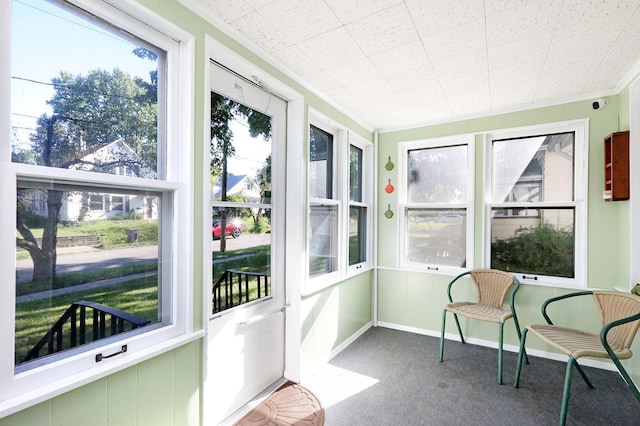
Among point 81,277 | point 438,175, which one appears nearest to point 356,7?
point 81,277

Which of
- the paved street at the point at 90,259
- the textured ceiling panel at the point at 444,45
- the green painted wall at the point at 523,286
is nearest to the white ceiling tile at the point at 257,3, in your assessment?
the textured ceiling panel at the point at 444,45

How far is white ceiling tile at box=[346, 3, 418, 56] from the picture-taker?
5.56ft

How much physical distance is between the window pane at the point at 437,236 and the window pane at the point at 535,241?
33 cm

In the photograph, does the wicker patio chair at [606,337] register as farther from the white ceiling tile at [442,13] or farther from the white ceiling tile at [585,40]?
the white ceiling tile at [442,13]

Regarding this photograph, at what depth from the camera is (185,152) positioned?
5.32ft

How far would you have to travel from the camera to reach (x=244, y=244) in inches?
84.9

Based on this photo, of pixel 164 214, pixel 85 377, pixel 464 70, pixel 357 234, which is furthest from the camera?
pixel 357 234

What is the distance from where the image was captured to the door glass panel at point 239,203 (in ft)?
6.39

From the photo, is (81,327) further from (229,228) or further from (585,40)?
(585,40)

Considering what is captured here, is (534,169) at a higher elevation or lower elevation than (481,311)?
higher

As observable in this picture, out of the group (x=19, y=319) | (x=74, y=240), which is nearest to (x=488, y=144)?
(x=74, y=240)

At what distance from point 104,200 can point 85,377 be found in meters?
0.74

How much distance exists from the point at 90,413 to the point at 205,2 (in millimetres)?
2024

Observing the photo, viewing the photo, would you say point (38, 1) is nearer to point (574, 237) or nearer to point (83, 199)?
point (83, 199)
